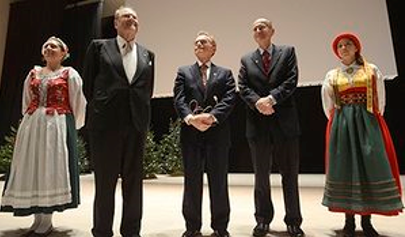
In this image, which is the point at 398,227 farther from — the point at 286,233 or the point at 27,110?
the point at 27,110

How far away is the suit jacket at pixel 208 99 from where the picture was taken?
2414 millimetres

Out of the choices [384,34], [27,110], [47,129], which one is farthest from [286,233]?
[384,34]

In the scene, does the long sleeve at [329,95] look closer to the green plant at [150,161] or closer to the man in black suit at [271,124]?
the man in black suit at [271,124]

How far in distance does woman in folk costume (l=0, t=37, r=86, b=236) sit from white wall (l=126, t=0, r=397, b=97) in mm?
3520

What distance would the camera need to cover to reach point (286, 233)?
8.11 feet

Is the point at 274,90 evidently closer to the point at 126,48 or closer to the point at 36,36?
the point at 126,48

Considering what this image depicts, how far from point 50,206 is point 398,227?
7.80 feet

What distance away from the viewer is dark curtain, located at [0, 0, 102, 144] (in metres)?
7.85

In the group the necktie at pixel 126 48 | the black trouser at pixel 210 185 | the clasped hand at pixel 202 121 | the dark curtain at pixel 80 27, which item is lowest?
the black trouser at pixel 210 185

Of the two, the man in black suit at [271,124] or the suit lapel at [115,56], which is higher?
the suit lapel at [115,56]

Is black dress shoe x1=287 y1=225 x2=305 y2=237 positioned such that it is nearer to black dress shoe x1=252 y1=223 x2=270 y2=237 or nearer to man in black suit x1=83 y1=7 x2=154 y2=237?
black dress shoe x1=252 y1=223 x2=270 y2=237

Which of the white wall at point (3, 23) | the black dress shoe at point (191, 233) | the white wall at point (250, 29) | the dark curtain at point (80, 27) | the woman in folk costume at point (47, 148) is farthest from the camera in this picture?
the white wall at point (3, 23)

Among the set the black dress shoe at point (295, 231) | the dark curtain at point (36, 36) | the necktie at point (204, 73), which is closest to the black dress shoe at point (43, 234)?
the necktie at point (204, 73)

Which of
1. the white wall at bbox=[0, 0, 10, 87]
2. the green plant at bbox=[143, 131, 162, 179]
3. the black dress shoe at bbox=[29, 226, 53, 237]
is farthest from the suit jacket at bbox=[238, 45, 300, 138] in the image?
the white wall at bbox=[0, 0, 10, 87]
